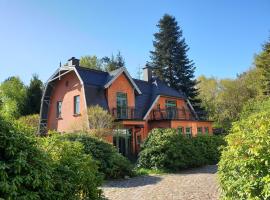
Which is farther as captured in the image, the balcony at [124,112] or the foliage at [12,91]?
the foliage at [12,91]

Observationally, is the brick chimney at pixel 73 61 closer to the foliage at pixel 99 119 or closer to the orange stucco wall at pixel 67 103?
the orange stucco wall at pixel 67 103

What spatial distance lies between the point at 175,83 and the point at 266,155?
40.0 m

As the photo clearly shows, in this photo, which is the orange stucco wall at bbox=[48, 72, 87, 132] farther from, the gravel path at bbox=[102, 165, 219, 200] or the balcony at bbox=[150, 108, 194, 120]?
the gravel path at bbox=[102, 165, 219, 200]

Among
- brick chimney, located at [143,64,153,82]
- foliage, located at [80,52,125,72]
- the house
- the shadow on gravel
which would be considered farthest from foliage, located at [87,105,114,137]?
foliage, located at [80,52,125,72]

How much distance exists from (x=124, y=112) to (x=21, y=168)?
22.2 metres

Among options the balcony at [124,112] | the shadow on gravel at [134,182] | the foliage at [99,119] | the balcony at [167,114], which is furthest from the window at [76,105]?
the shadow on gravel at [134,182]

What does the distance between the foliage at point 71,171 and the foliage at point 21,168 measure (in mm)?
459

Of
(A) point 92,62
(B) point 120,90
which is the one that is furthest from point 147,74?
(A) point 92,62

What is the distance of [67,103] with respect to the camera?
91.8ft

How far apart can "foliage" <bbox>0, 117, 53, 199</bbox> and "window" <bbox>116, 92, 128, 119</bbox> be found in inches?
834

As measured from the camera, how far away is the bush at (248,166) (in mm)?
5562

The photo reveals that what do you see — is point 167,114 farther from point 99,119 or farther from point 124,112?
point 99,119

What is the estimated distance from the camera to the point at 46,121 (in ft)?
99.2

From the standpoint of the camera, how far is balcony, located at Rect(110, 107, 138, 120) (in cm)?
2659
